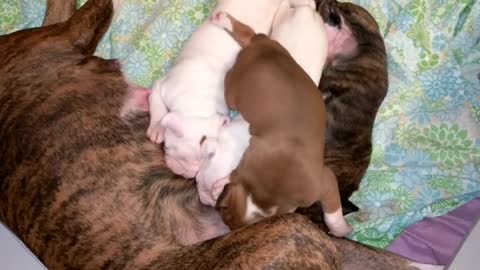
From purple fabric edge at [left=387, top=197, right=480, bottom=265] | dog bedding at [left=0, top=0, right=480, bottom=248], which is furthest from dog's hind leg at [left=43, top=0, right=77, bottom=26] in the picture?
purple fabric edge at [left=387, top=197, right=480, bottom=265]

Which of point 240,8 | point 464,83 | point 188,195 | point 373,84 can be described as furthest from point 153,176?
point 464,83

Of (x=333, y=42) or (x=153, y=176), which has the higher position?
(x=333, y=42)

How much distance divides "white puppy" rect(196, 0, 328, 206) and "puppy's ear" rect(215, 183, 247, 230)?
0.18 ft

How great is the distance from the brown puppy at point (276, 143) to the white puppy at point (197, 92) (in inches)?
4.0

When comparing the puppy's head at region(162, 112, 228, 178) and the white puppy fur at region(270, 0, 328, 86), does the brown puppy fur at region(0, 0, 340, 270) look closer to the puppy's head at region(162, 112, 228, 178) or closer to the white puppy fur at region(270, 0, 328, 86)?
the puppy's head at region(162, 112, 228, 178)

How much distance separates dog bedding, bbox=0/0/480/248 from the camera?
297 centimetres

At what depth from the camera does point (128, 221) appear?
2.55 metres

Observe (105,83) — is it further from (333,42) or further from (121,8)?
(333,42)

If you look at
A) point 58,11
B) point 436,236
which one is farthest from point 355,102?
point 58,11

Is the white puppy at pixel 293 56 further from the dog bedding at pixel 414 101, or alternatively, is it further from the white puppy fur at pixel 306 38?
the dog bedding at pixel 414 101

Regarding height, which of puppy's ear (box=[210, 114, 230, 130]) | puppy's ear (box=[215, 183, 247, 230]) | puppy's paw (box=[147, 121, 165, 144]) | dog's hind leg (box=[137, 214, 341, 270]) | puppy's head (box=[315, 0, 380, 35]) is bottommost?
dog's hind leg (box=[137, 214, 341, 270])

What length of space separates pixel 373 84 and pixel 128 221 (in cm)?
106

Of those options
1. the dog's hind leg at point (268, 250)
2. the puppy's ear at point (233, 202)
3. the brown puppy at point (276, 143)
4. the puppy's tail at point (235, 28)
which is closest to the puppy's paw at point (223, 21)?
the puppy's tail at point (235, 28)

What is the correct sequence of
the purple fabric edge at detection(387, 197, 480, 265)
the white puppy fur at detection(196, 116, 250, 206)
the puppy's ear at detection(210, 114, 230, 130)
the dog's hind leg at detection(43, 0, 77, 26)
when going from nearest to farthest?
the white puppy fur at detection(196, 116, 250, 206) → the puppy's ear at detection(210, 114, 230, 130) → the purple fabric edge at detection(387, 197, 480, 265) → the dog's hind leg at detection(43, 0, 77, 26)
